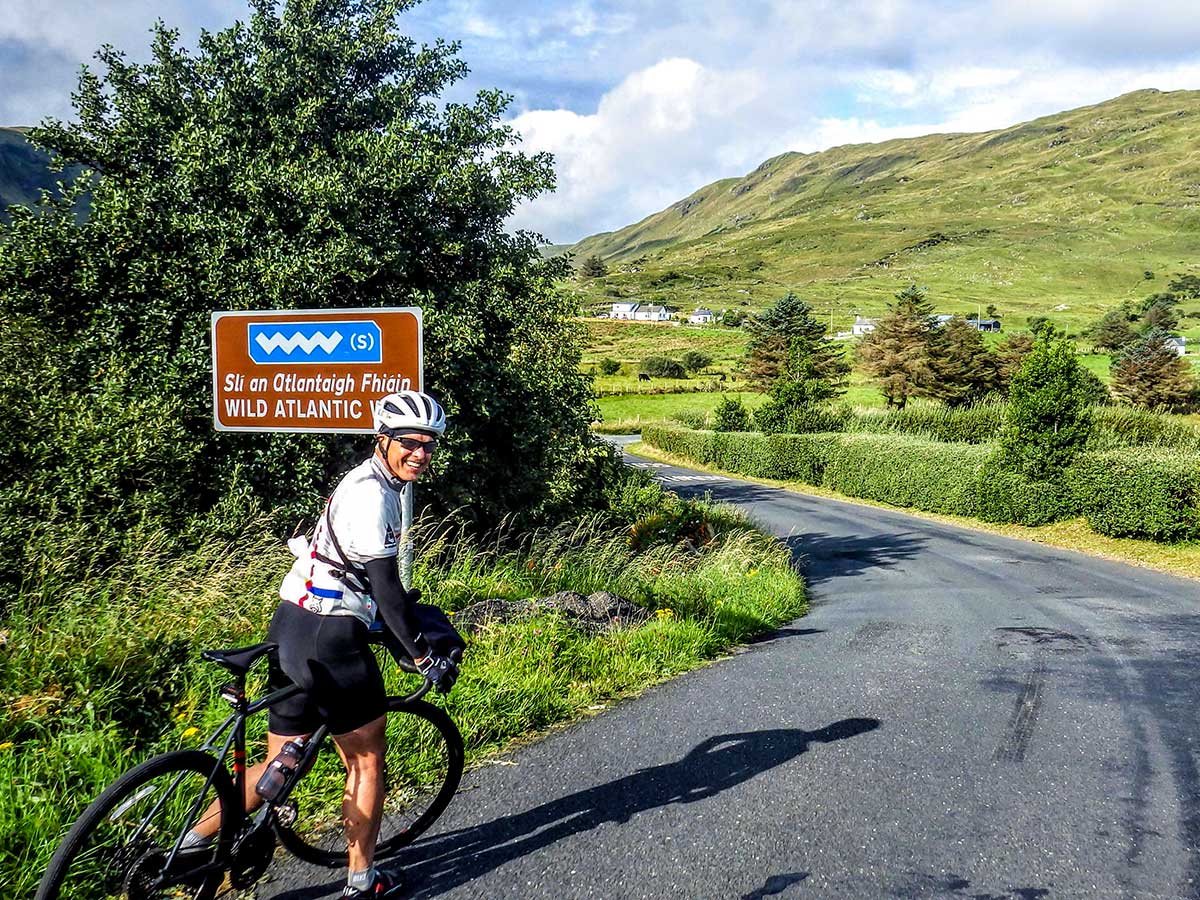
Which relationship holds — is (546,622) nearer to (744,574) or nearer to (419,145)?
(744,574)

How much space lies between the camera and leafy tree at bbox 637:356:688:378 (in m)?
77.1

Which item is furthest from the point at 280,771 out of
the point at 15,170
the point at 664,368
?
the point at 15,170

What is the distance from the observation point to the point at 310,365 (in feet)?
19.1

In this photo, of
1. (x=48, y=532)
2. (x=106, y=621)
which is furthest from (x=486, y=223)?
(x=106, y=621)

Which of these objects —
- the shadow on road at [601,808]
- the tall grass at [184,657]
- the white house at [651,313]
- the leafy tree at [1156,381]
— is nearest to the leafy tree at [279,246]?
the tall grass at [184,657]

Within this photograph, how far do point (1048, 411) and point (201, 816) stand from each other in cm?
2143

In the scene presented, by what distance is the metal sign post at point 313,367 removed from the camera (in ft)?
18.3

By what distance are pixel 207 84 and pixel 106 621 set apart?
858 cm

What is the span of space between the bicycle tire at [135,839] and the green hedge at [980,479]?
65.0 feet

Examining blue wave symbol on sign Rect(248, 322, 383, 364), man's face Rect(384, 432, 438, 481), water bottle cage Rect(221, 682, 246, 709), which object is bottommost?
water bottle cage Rect(221, 682, 246, 709)

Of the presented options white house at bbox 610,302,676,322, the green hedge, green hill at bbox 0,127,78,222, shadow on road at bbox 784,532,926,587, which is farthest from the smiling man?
green hill at bbox 0,127,78,222

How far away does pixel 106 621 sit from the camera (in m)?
4.69

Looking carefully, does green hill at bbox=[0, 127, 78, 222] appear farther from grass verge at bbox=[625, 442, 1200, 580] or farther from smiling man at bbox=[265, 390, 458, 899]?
smiling man at bbox=[265, 390, 458, 899]

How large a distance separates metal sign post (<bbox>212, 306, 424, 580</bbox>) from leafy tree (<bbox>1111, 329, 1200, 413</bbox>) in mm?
52907
